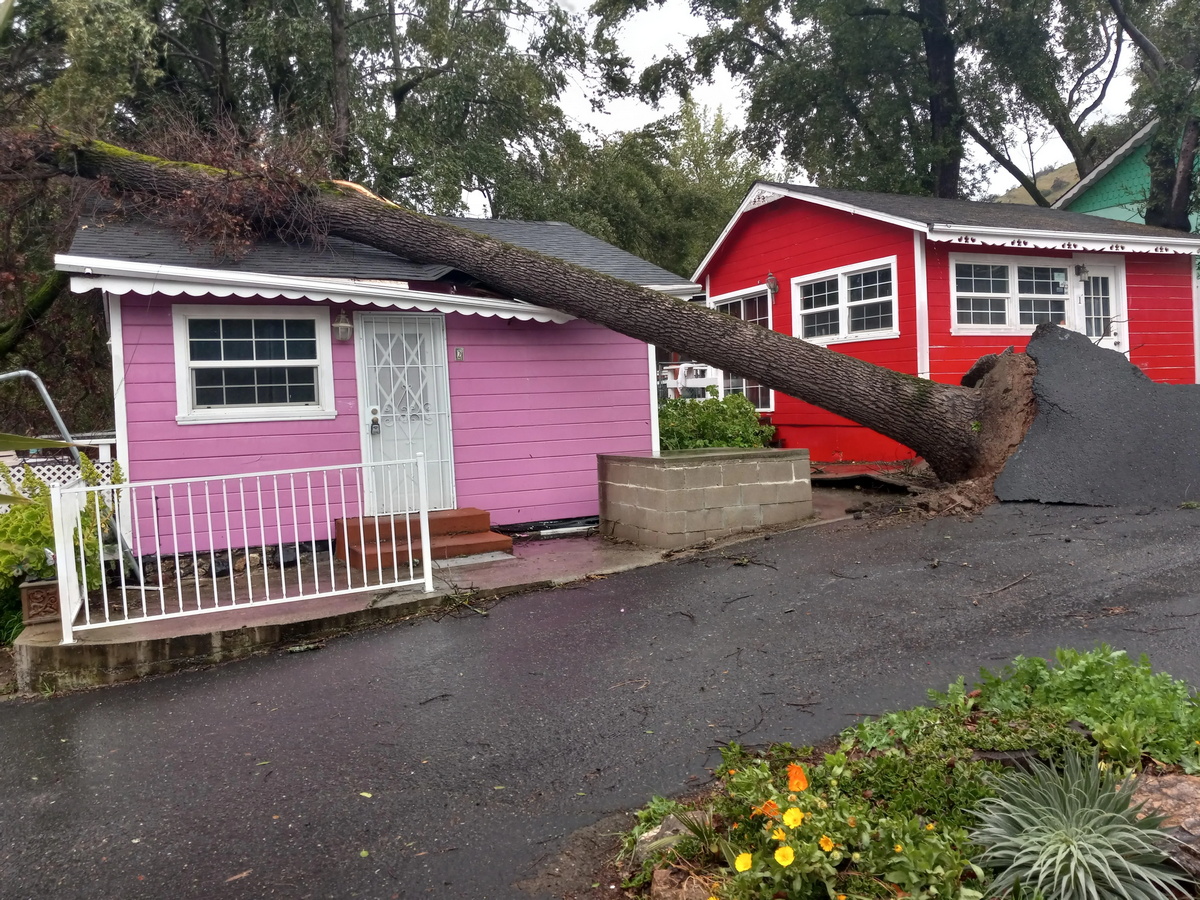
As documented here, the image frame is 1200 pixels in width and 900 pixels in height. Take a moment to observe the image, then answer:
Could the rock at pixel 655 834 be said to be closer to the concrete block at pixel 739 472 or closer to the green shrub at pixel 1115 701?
the green shrub at pixel 1115 701

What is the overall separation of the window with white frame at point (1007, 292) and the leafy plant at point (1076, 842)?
34.9 feet

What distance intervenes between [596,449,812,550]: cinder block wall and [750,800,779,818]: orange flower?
209 inches

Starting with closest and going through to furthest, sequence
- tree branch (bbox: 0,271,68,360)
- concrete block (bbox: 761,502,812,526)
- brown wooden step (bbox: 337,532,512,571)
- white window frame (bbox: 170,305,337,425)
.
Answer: brown wooden step (bbox: 337,532,512,571)
white window frame (bbox: 170,305,337,425)
concrete block (bbox: 761,502,812,526)
tree branch (bbox: 0,271,68,360)

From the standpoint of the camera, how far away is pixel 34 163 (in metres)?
9.41

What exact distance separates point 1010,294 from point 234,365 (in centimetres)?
1058

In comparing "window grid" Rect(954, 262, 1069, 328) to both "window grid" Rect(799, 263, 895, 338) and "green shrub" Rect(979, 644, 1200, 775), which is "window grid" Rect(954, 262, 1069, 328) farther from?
"green shrub" Rect(979, 644, 1200, 775)

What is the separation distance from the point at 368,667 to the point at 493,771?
176 centimetres

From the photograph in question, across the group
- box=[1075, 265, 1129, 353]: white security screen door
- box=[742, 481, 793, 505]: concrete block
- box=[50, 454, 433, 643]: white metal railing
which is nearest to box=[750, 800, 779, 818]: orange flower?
box=[50, 454, 433, 643]: white metal railing

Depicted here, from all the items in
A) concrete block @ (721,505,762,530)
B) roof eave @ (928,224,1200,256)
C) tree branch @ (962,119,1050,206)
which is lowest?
concrete block @ (721,505,762,530)

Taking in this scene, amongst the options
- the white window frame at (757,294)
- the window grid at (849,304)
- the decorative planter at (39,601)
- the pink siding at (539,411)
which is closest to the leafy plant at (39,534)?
the decorative planter at (39,601)

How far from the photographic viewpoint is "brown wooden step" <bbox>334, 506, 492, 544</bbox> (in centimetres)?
786

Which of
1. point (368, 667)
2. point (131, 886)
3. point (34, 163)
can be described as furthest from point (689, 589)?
point (34, 163)

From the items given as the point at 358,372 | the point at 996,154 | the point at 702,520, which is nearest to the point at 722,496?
the point at 702,520

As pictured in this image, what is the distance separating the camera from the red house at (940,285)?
1209 cm
